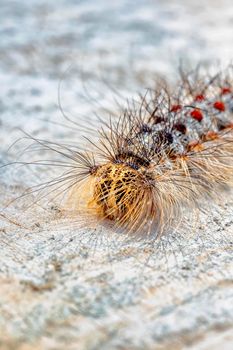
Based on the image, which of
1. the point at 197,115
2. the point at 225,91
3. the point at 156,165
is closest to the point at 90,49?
the point at 225,91

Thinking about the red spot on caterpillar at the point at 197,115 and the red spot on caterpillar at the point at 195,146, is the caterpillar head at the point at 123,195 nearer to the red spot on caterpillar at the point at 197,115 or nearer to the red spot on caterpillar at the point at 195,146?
the red spot on caterpillar at the point at 195,146

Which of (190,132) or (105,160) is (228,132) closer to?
(190,132)

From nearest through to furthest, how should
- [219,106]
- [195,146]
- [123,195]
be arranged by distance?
1. [123,195]
2. [195,146]
3. [219,106]

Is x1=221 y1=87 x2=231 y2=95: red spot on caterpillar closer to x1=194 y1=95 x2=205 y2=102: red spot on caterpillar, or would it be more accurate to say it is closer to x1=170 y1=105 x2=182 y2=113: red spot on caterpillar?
x1=194 y1=95 x2=205 y2=102: red spot on caterpillar

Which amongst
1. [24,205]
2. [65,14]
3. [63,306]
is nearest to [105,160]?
[24,205]

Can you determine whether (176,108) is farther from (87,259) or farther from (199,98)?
(87,259)

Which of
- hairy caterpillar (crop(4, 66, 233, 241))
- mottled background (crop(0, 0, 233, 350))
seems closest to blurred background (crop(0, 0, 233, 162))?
mottled background (crop(0, 0, 233, 350))
